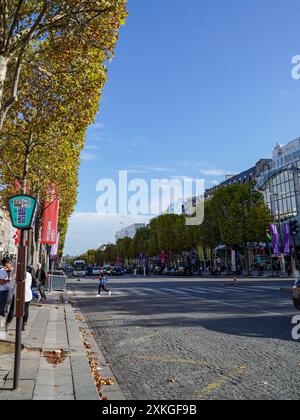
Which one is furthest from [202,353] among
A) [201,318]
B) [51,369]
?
[201,318]

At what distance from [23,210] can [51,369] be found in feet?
8.29

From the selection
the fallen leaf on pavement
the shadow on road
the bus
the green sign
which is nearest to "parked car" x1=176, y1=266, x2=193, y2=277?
the bus

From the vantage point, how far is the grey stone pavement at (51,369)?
16.9 feet

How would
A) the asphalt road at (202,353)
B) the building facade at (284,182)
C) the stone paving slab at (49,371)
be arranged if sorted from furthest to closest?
the building facade at (284,182)
the asphalt road at (202,353)
the stone paving slab at (49,371)

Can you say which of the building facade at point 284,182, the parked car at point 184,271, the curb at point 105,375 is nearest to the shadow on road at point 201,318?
the curb at point 105,375

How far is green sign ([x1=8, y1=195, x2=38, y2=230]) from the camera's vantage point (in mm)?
5953

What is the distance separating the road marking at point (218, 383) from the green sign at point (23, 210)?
10.4 feet

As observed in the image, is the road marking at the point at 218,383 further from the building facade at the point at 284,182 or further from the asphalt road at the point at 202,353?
the building facade at the point at 284,182

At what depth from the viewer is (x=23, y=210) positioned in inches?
235

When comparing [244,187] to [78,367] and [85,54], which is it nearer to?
[85,54]

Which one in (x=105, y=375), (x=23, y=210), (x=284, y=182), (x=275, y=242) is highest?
(x=284, y=182)

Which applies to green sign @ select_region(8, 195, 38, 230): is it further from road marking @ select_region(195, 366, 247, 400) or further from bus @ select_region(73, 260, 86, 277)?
bus @ select_region(73, 260, 86, 277)

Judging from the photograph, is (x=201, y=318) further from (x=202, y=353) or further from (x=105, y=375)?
(x=105, y=375)
